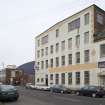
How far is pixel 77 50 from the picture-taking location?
53.3m

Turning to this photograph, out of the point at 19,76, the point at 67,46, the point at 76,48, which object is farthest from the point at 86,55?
the point at 19,76

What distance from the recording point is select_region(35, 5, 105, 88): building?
47.7m

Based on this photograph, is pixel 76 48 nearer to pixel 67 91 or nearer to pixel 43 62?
pixel 67 91

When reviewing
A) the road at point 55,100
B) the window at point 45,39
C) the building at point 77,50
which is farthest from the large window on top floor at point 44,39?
the road at point 55,100

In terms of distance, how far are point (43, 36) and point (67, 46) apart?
14.4m

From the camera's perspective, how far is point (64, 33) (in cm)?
5900

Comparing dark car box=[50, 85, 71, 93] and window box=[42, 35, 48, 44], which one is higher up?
window box=[42, 35, 48, 44]

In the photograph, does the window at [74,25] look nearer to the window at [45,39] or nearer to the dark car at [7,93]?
the window at [45,39]

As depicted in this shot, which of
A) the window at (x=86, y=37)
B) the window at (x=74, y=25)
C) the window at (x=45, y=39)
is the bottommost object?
the window at (x=86, y=37)

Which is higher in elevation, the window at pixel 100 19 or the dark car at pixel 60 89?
the window at pixel 100 19

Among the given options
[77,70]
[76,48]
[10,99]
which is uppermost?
[76,48]

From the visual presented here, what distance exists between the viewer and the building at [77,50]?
47656 mm

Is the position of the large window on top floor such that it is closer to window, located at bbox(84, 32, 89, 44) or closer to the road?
window, located at bbox(84, 32, 89, 44)

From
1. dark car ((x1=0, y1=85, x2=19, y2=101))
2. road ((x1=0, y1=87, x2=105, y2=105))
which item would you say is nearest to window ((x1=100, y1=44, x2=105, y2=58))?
road ((x1=0, y1=87, x2=105, y2=105))
